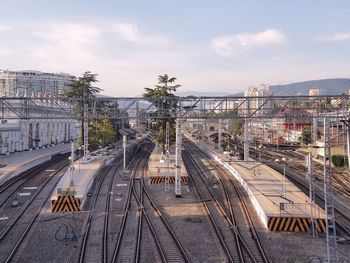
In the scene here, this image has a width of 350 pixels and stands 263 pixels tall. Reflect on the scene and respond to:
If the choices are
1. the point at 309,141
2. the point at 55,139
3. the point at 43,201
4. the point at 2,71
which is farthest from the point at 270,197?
the point at 2,71

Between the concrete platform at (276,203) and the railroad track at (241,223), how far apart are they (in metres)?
0.67

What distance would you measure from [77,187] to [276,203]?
508 inches

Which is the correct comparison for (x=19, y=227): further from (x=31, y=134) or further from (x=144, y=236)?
(x=31, y=134)

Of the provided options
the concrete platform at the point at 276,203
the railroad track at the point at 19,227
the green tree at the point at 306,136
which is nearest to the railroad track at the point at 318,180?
the concrete platform at the point at 276,203

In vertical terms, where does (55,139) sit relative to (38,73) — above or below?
below

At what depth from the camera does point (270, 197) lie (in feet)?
77.8

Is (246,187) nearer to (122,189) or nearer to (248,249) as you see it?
(122,189)

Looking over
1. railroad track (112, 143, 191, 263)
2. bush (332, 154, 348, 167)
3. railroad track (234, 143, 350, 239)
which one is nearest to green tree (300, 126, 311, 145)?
railroad track (234, 143, 350, 239)

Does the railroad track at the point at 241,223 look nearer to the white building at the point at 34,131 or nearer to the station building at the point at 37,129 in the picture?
the station building at the point at 37,129

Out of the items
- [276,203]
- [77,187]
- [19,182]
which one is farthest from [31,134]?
[276,203]

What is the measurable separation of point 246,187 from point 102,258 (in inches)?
585

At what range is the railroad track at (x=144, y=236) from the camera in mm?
15555

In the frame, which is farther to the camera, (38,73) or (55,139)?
(38,73)

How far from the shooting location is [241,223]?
803 inches
